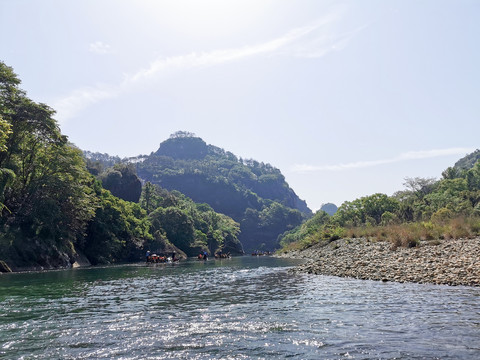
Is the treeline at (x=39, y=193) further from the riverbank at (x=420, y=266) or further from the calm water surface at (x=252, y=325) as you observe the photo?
the riverbank at (x=420, y=266)

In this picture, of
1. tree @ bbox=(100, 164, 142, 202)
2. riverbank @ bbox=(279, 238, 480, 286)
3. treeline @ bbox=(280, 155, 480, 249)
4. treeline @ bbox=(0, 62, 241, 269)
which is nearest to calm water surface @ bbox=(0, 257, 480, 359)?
riverbank @ bbox=(279, 238, 480, 286)

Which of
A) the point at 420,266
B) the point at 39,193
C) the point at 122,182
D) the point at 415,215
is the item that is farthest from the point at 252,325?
the point at 122,182

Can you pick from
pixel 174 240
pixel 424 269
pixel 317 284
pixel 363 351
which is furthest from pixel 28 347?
pixel 174 240

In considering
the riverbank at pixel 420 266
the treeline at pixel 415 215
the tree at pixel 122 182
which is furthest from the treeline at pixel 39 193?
the tree at pixel 122 182

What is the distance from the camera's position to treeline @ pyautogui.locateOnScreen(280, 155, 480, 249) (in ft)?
104

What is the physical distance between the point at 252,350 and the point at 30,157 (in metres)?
51.0

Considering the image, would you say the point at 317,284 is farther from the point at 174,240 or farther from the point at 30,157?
the point at 174,240

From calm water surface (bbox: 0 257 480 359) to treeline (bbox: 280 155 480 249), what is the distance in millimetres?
17742

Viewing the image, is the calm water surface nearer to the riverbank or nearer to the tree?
the riverbank

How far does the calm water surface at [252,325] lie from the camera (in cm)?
830

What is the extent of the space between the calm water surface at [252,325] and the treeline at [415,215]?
699 inches

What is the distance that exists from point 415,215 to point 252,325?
65905 millimetres

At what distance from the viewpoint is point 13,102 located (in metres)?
44.4

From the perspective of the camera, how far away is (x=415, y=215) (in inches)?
2633
